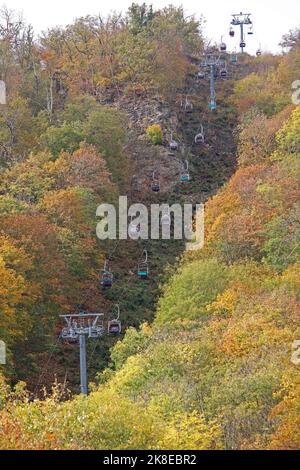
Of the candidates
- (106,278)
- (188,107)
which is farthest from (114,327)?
(188,107)

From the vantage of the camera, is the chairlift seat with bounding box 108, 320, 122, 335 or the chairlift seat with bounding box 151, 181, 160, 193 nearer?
the chairlift seat with bounding box 108, 320, 122, 335

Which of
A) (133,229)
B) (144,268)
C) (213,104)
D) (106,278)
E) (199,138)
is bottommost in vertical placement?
(144,268)

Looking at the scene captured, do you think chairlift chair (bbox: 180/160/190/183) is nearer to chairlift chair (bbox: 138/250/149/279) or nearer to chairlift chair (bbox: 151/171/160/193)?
chairlift chair (bbox: 151/171/160/193)

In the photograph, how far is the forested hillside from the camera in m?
31.4

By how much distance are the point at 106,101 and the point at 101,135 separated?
18413 mm

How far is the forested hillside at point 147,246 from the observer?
31.4 meters

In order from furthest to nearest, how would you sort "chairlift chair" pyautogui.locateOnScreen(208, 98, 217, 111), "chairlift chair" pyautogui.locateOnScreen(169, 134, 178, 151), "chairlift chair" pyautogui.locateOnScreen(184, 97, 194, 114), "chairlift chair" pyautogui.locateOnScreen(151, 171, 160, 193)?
"chairlift chair" pyautogui.locateOnScreen(208, 98, 217, 111) → "chairlift chair" pyautogui.locateOnScreen(184, 97, 194, 114) → "chairlift chair" pyautogui.locateOnScreen(169, 134, 178, 151) → "chairlift chair" pyautogui.locateOnScreen(151, 171, 160, 193)

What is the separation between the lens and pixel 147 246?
63.8 metres

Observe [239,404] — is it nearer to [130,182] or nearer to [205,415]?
[205,415]

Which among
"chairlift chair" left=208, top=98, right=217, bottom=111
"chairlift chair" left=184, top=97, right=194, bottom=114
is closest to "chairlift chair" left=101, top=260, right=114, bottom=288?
"chairlift chair" left=184, top=97, right=194, bottom=114

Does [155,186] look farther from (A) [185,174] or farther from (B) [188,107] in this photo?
(B) [188,107]

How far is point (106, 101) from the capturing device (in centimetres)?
8312

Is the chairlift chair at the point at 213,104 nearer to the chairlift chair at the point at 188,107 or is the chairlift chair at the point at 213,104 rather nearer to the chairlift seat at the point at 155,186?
the chairlift chair at the point at 188,107
